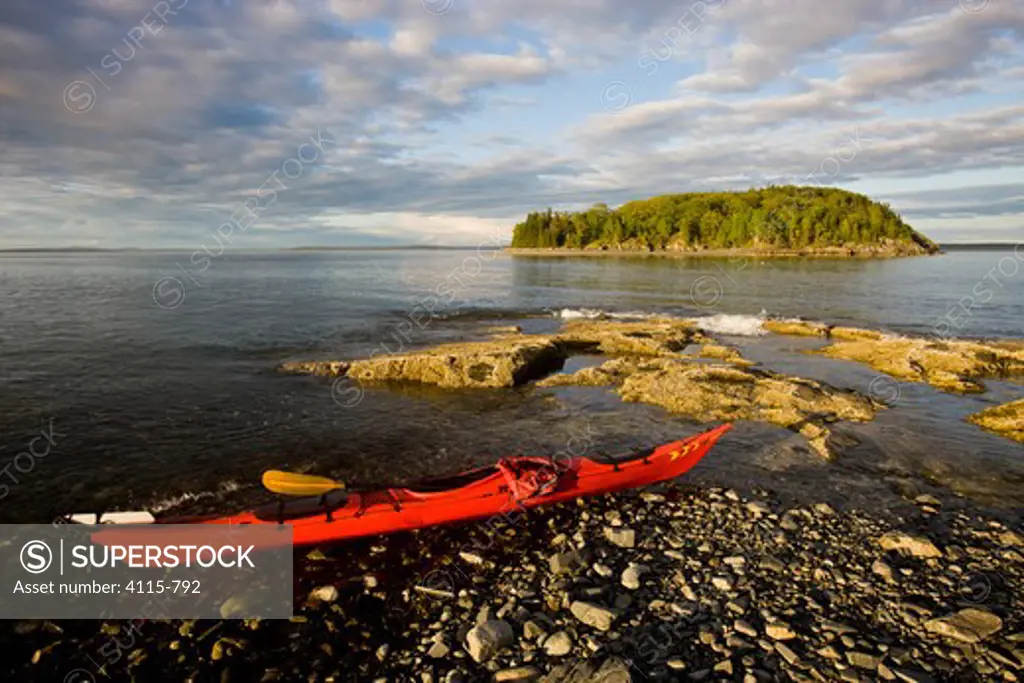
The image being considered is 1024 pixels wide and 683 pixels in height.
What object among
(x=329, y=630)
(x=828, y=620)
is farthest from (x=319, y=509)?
(x=828, y=620)

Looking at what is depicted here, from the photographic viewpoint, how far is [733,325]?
125 feet

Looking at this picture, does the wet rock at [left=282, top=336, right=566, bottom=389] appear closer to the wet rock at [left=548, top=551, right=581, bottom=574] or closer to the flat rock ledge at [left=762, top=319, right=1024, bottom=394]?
the wet rock at [left=548, top=551, right=581, bottom=574]

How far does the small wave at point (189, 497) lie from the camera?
12.5 meters

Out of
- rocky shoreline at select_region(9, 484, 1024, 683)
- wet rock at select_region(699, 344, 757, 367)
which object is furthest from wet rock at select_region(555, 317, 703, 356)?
rocky shoreline at select_region(9, 484, 1024, 683)

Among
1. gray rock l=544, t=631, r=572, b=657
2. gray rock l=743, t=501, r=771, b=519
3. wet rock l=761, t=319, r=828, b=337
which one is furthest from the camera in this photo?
wet rock l=761, t=319, r=828, b=337

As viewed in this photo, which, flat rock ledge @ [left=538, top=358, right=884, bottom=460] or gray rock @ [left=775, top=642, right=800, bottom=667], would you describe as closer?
gray rock @ [left=775, top=642, right=800, bottom=667]

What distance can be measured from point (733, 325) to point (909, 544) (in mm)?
30157

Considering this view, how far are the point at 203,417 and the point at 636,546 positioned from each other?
16.1 metres

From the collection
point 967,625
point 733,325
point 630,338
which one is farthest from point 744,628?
point 733,325

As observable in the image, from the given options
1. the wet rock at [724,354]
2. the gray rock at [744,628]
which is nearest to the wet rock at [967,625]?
the gray rock at [744,628]

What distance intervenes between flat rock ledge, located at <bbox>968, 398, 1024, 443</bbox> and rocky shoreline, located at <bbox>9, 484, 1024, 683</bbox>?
26.7ft

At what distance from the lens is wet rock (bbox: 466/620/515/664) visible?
738 centimetres

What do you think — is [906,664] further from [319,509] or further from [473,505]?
[319,509]

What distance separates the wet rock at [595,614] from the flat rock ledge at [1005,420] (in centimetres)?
1671
